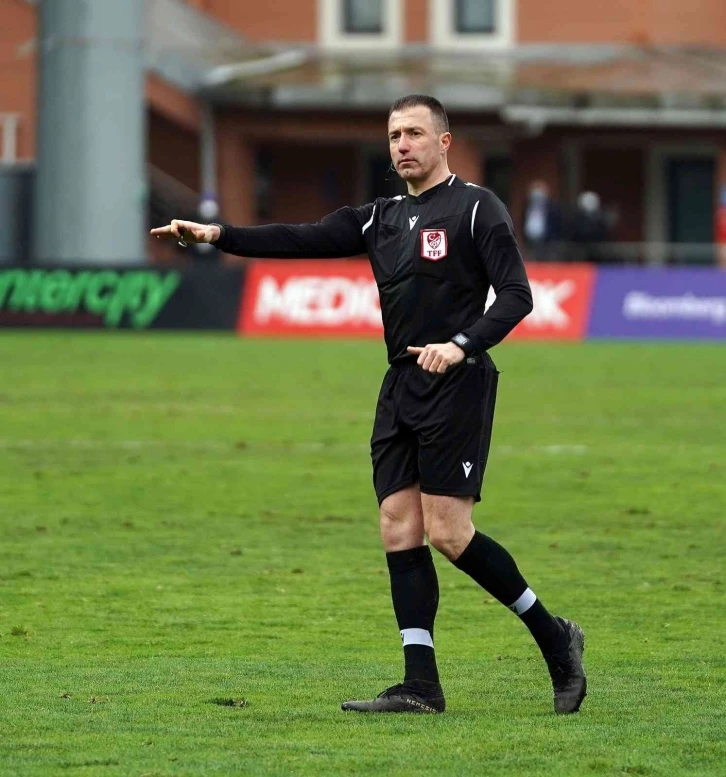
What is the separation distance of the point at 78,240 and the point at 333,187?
13.1 metres

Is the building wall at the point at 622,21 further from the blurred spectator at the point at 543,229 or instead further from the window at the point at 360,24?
the blurred spectator at the point at 543,229

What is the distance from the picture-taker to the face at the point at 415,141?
6.90m

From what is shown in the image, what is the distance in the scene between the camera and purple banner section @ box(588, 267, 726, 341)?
98.8 ft

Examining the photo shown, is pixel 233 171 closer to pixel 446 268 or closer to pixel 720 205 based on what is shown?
pixel 720 205

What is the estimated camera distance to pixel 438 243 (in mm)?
6891

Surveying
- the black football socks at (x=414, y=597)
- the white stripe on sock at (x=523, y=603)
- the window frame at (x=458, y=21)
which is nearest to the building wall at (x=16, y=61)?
the window frame at (x=458, y=21)

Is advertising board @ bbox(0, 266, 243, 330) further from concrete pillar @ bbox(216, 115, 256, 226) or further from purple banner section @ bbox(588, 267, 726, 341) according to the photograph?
concrete pillar @ bbox(216, 115, 256, 226)

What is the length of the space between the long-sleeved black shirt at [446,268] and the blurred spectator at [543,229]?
3114 centimetres

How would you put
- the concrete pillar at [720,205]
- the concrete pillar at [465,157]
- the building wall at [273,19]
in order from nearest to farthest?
the concrete pillar at [720,205], the concrete pillar at [465,157], the building wall at [273,19]

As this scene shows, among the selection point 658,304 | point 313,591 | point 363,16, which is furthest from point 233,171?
point 313,591

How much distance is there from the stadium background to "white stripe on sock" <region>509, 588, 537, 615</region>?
33 cm

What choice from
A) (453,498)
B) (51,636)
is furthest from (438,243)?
(51,636)

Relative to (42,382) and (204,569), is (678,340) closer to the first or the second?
(42,382)

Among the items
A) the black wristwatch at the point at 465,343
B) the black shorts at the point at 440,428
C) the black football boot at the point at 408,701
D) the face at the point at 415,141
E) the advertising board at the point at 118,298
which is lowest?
the advertising board at the point at 118,298
